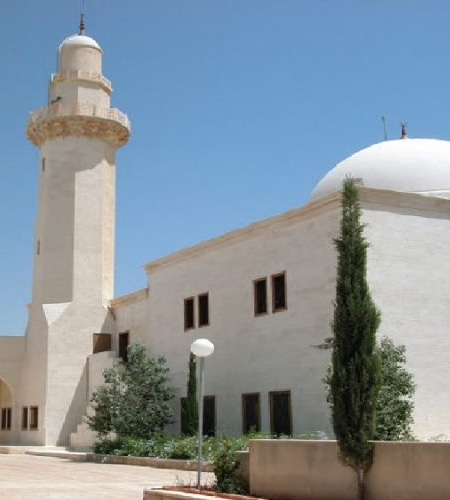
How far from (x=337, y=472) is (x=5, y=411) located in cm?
2609

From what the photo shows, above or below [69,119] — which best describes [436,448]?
below

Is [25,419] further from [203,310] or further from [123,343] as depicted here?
[203,310]

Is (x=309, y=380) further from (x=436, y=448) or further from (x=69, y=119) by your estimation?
(x=69, y=119)

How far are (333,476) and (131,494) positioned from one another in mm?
4028

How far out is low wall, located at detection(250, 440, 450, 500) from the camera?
1035 cm

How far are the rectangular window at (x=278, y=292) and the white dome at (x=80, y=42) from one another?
57.3 feet

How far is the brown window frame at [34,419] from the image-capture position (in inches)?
1207

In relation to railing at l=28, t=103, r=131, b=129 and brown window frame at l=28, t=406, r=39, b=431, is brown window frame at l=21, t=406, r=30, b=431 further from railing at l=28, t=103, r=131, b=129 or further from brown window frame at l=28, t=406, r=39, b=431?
railing at l=28, t=103, r=131, b=129

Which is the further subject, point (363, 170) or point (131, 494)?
point (363, 170)

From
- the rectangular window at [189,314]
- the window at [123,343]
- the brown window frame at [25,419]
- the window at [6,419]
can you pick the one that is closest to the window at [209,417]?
the rectangular window at [189,314]

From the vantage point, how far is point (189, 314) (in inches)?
1013

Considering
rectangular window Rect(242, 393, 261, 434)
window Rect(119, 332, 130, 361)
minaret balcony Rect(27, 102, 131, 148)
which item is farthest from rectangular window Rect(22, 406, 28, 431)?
rectangular window Rect(242, 393, 261, 434)

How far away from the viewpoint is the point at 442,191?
75.4 feet

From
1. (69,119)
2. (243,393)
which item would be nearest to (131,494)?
(243,393)
